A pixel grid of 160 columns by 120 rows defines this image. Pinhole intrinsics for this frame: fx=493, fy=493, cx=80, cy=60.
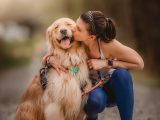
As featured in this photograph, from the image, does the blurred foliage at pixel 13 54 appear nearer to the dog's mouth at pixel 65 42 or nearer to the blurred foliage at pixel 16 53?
the blurred foliage at pixel 16 53

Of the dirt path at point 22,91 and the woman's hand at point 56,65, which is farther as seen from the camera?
the dirt path at point 22,91

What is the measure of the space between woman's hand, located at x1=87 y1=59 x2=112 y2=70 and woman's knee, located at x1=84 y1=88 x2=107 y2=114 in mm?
144

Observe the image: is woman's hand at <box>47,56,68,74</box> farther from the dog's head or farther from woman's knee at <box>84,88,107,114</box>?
woman's knee at <box>84,88,107,114</box>

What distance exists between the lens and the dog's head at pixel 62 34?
300cm

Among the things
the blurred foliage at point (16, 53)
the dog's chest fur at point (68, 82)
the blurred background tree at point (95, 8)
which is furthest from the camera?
the blurred foliage at point (16, 53)

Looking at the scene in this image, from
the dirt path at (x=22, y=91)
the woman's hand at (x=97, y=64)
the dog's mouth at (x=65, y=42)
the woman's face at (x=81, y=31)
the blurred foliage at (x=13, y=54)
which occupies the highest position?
the woman's face at (x=81, y=31)

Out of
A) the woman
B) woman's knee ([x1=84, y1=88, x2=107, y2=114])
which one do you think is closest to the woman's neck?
the woman

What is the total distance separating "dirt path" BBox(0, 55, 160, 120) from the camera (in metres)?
4.37

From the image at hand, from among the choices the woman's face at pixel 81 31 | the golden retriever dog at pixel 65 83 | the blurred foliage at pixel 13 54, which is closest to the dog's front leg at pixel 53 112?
the golden retriever dog at pixel 65 83

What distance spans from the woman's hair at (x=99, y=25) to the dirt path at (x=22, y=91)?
1184mm

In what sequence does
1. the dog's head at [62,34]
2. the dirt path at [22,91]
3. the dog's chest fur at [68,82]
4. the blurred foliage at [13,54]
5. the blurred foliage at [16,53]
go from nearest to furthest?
1. the dog's head at [62,34]
2. the dog's chest fur at [68,82]
3. the dirt path at [22,91]
4. the blurred foliage at [16,53]
5. the blurred foliage at [13,54]

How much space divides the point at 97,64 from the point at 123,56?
17cm

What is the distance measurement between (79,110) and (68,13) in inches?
184

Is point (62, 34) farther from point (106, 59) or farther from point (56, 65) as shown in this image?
point (106, 59)
